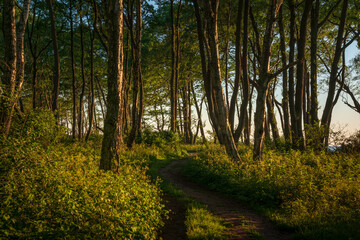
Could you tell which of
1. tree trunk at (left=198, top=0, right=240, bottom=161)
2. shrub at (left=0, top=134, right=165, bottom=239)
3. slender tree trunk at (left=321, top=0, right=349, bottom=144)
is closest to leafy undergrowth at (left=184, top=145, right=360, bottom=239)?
tree trunk at (left=198, top=0, right=240, bottom=161)

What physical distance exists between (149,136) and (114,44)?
13.5 m

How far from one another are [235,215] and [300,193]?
82.7 inches

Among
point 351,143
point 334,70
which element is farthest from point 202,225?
point 334,70

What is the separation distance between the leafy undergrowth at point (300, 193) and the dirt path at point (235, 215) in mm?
322

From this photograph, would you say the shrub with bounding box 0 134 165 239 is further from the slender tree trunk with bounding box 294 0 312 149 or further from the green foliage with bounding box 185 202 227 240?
the slender tree trunk with bounding box 294 0 312 149

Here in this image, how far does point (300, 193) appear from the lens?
255 inches

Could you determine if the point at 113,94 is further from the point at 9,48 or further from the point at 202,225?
the point at 202,225

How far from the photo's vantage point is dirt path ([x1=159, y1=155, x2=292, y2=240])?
5.04 meters

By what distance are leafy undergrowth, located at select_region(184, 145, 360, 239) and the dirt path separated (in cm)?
32

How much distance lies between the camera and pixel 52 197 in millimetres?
4312

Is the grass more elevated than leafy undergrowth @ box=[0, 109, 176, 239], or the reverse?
leafy undergrowth @ box=[0, 109, 176, 239]

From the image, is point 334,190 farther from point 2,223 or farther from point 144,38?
point 144,38

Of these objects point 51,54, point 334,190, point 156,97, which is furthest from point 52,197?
point 156,97

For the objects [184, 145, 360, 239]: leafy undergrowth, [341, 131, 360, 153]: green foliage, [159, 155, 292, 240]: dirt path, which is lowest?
[159, 155, 292, 240]: dirt path
